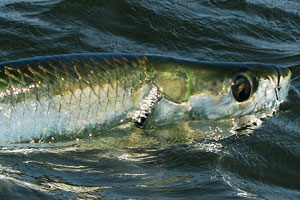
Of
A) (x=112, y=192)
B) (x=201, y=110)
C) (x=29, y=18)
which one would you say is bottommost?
(x=112, y=192)

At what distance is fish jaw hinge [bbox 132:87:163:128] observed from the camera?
3184 mm

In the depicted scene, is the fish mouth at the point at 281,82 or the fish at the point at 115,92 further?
the fish mouth at the point at 281,82

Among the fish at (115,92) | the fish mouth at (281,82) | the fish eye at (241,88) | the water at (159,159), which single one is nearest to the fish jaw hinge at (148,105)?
the fish at (115,92)

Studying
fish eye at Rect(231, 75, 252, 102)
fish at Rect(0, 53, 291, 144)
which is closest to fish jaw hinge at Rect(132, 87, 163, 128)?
fish at Rect(0, 53, 291, 144)

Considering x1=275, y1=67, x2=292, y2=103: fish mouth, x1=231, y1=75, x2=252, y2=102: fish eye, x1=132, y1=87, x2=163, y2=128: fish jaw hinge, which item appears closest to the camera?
x1=132, y1=87, x2=163, y2=128: fish jaw hinge

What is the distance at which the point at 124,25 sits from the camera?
6.75 meters

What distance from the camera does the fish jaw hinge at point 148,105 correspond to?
318 centimetres

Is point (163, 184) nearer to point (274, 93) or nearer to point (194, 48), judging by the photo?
point (274, 93)

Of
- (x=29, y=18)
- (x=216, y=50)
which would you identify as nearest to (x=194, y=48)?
(x=216, y=50)

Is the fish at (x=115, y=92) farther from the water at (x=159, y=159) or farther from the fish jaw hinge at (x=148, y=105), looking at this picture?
the water at (x=159, y=159)

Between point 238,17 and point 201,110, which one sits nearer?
point 201,110

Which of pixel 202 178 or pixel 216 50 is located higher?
pixel 216 50

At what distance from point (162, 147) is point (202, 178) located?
0.32 m

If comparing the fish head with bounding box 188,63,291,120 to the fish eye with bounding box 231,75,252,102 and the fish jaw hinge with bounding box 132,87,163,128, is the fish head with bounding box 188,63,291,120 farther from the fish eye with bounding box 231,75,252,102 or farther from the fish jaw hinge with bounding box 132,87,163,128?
the fish jaw hinge with bounding box 132,87,163,128
